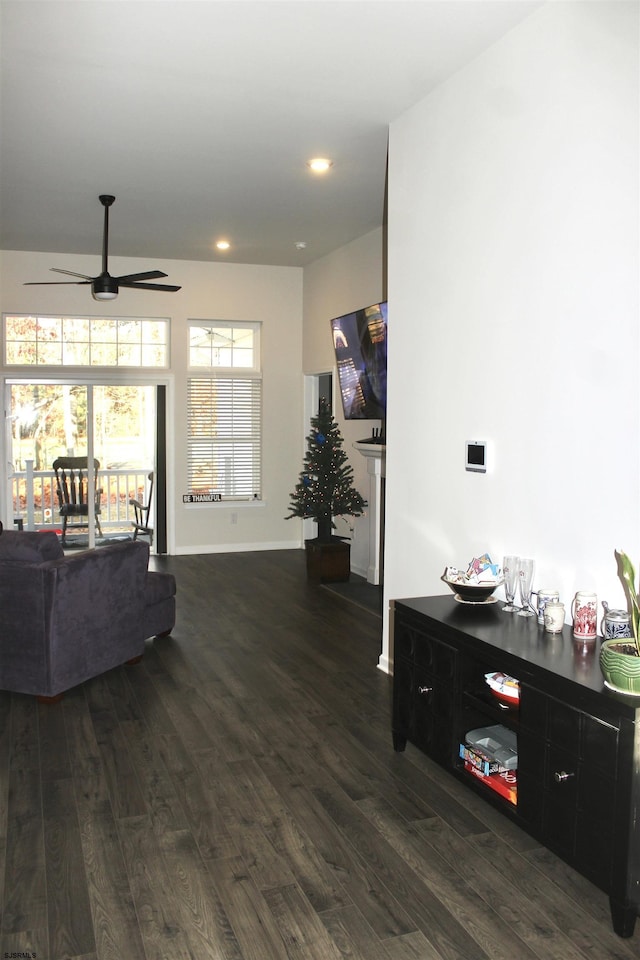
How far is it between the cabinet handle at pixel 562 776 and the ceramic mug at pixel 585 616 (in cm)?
51

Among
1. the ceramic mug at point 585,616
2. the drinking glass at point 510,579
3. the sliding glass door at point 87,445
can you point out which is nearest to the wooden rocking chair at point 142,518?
the sliding glass door at point 87,445

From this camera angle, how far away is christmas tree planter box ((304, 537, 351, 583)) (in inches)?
285

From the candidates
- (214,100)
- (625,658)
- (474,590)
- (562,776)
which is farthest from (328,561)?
(625,658)

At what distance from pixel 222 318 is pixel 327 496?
2737 millimetres

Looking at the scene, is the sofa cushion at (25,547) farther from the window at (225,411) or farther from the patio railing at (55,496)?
the window at (225,411)

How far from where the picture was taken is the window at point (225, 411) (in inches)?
346

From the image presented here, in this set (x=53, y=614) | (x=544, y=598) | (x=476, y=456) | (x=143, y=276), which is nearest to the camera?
(x=544, y=598)

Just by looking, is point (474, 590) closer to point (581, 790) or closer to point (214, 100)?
point (581, 790)

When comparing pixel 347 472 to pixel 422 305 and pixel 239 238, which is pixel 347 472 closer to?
pixel 239 238

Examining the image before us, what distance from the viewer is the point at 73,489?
845cm

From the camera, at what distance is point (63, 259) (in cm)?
812

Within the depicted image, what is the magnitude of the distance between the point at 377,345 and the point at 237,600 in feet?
7.94

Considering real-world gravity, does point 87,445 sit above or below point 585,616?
above

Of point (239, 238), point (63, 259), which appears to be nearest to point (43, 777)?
point (239, 238)
